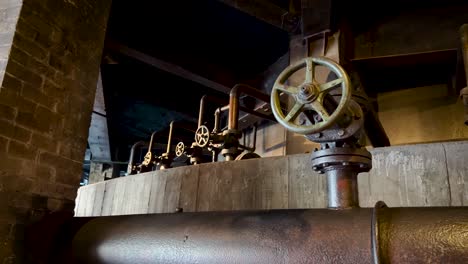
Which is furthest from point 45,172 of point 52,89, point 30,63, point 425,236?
point 425,236

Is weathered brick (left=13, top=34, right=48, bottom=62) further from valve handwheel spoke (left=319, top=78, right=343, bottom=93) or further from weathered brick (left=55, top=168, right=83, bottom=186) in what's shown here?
valve handwheel spoke (left=319, top=78, right=343, bottom=93)

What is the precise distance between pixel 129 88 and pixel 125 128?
74.1 inches

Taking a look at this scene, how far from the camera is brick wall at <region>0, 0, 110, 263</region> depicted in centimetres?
223

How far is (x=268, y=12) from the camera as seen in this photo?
3.86m

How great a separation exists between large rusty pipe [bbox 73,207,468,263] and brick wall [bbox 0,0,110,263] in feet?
2.87

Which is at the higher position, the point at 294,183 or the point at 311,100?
the point at 311,100

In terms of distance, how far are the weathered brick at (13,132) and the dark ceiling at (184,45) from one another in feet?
7.13

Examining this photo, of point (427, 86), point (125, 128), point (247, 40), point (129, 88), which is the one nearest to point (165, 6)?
point (247, 40)

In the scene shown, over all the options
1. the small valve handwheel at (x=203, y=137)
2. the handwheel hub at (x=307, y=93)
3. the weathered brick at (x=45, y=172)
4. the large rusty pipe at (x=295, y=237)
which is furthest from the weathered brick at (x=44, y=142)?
the handwheel hub at (x=307, y=93)

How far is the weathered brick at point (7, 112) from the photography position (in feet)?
7.20

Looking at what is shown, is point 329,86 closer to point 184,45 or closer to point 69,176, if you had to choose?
point 69,176

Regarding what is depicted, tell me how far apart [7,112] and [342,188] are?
203 cm

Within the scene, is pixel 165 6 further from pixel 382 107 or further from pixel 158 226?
pixel 158 226

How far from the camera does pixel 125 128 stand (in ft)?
25.0
